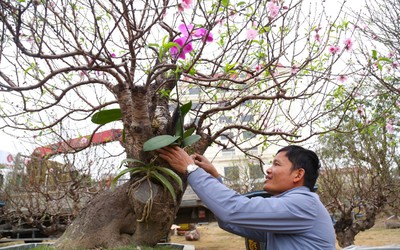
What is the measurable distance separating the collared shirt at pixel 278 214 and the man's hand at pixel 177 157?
18cm

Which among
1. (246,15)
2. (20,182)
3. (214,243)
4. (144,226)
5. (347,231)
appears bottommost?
(214,243)

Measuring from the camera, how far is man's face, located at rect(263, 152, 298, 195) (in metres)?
1.59

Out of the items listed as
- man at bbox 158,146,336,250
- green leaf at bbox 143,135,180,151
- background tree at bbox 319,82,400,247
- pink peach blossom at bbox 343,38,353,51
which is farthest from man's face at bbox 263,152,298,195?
background tree at bbox 319,82,400,247

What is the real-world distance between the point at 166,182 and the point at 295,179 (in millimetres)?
1022

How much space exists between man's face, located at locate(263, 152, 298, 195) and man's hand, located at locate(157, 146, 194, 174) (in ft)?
1.28

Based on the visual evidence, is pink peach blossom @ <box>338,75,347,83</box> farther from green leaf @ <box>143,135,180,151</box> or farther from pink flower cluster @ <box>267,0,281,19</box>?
green leaf @ <box>143,135,180,151</box>

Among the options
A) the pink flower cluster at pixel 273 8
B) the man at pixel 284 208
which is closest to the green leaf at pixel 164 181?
the man at pixel 284 208

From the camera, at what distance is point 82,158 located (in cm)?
766

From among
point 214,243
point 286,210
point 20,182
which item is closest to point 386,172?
point 214,243

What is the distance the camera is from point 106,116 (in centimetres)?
248

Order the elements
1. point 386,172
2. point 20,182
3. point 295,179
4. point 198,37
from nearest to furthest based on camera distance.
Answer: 1. point 295,179
2. point 198,37
3. point 386,172
4. point 20,182

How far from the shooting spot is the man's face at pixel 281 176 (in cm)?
159

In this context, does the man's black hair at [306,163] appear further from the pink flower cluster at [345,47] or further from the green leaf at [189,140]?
the pink flower cluster at [345,47]

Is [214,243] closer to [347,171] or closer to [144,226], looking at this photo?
[347,171]
